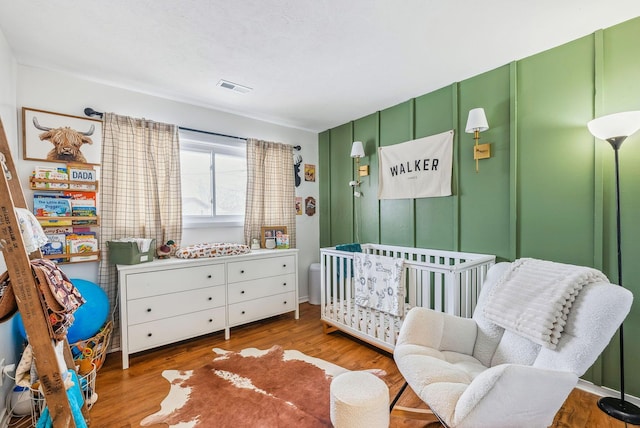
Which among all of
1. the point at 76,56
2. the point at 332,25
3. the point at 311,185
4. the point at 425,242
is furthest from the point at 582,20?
the point at 76,56

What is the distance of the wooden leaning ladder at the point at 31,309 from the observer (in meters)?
1.07

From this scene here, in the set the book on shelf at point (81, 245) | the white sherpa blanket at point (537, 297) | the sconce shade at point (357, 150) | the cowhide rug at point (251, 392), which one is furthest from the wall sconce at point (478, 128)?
the book on shelf at point (81, 245)

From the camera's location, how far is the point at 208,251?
276cm

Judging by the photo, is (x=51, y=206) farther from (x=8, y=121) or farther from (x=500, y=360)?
(x=500, y=360)

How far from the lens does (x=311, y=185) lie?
4.07m

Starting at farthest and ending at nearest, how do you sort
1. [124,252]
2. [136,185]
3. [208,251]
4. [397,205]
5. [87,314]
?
[397,205], [208,251], [136,185], [124,252], [87,314]

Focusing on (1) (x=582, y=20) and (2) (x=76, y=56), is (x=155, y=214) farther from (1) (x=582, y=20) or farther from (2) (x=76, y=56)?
(1) (x=582, y=20)

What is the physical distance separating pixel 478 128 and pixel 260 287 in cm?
253

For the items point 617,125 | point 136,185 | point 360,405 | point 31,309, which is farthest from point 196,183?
point 617,125

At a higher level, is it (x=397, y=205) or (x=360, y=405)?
(x=397, y=205)

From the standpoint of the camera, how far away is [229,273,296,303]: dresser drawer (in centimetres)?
288

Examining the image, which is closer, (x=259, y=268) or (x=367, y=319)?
(x=367, y=319)

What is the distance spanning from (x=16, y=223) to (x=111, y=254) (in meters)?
1.48

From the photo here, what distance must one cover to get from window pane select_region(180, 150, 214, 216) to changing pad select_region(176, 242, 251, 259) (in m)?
0.42
